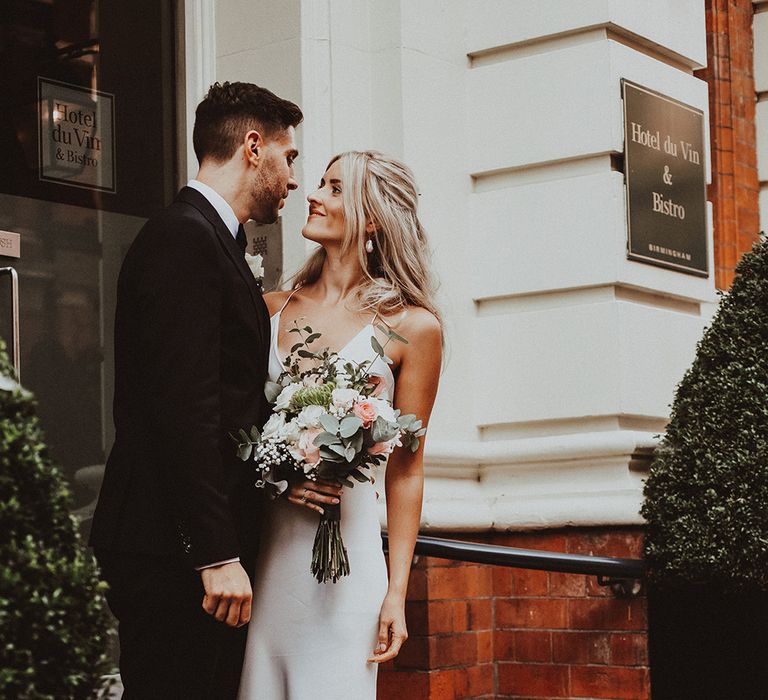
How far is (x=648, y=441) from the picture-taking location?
217 inches

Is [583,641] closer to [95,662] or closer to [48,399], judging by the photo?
[48,399]

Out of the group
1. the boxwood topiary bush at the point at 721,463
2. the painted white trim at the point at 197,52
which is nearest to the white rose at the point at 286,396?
the boxwood topiary bush at the point at 721,463

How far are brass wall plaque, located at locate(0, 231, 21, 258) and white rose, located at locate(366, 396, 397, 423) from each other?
1.89m

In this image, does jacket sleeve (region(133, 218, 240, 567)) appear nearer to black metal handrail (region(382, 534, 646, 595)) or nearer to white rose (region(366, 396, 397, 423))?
white rose (region(366, 396, 397, 423))

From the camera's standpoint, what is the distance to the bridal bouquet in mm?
3539

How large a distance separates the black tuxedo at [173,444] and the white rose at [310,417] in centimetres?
15

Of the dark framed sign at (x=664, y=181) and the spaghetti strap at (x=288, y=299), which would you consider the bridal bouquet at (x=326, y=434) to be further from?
the dark framed sign at (x=664, y=181)

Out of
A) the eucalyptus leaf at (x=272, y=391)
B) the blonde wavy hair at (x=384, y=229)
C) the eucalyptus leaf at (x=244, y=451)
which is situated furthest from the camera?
the blonde wavy hair at (x=384, y=229)

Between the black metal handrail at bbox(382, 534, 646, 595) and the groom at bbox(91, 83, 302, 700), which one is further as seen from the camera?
the black metal handrail at bbox(382, 534, 646, 595)

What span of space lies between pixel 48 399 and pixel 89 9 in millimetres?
1559

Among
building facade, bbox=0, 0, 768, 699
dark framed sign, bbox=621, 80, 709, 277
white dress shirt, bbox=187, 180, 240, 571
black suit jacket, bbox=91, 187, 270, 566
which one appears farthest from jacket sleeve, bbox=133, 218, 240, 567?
dark framed sign, bbox=621, 80, 709, 277

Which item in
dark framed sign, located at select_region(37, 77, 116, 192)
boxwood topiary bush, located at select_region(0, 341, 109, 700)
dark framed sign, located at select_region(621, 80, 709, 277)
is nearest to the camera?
boxwood topiary bush, located at select_region(0, 341, 109, 700)

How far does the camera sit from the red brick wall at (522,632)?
5.21 m

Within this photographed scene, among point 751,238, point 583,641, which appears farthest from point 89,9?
point 751,238
